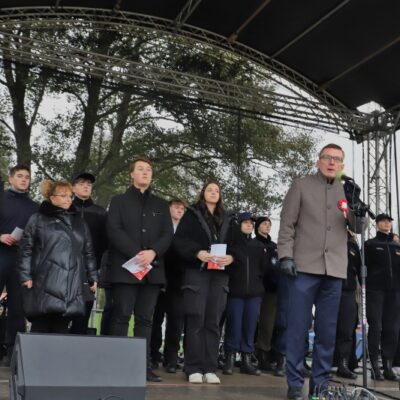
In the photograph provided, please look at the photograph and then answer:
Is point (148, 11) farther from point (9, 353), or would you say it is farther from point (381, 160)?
point (9, 353)

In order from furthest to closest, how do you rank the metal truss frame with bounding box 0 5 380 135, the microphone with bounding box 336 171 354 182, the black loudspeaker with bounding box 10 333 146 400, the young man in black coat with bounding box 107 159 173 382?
the metal truss frame with bounding box 0 5 380 135, the young man in black coat with bounding box 107 159 173 382, the microphone with bounding box 336 171 354 182, the black loudspeaker with bounding box 10 333 146 400

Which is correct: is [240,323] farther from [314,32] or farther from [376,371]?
[314,32]

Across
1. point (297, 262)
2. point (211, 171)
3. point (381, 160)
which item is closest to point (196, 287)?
point (297, 262)

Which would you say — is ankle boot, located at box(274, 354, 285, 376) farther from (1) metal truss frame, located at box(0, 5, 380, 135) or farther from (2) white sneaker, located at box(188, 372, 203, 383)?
(1) metal truss frame, located at box(0, 5, 380, 135)

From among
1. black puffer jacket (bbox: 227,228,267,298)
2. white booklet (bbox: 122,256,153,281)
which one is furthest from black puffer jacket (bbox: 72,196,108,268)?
black puffer jacket (bbox: 227,228,267,298)

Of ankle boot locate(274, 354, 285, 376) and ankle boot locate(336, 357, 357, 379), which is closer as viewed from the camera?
ankle boot locate(274, 354, 285, 376)

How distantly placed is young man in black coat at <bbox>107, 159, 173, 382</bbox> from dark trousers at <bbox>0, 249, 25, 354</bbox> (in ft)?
3.43

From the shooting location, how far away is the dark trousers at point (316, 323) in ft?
Answer: 13.0

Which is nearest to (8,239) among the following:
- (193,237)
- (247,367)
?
(193,237)

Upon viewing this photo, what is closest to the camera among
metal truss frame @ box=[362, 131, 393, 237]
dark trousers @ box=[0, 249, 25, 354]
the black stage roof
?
dark trousers @ box=[0, 249, 25, 354]

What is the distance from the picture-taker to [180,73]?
9.24 metres

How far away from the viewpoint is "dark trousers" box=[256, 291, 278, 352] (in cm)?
591

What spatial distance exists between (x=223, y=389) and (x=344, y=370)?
1982 millimetres

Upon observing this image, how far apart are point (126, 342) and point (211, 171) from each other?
7497mm
